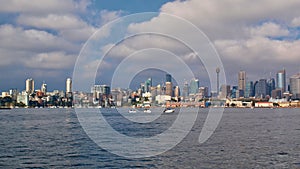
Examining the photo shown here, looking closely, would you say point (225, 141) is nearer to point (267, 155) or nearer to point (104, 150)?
point (267, 155)

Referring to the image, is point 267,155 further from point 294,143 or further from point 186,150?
point 294,143

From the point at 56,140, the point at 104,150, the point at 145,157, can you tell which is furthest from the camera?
the point at 56,140

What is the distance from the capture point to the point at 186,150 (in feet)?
108

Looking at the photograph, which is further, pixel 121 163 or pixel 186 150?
pixel 186 150

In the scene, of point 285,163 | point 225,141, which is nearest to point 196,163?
point 285,163

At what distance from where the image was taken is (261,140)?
41.4 m

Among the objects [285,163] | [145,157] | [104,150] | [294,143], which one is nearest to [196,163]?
[145,157]

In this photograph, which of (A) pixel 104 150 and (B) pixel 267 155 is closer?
(B) pixel 267 155

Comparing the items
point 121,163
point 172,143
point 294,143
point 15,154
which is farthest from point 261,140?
point 15,154

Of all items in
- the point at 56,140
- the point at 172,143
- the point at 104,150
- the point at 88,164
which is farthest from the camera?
the point at 56,140

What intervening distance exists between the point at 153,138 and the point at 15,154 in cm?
1564

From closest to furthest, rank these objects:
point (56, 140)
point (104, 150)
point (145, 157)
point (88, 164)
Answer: point (88, 164), point (145, 157), point (104, 150), point (56, 140)

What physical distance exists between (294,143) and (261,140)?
3.53 meters

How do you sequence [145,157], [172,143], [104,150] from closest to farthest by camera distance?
1. [145,157]
2. [104,150]
3. [172,143]
